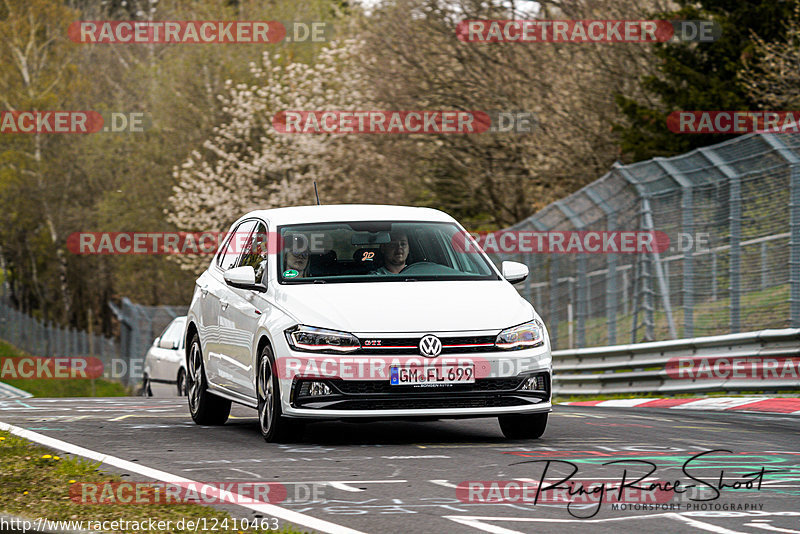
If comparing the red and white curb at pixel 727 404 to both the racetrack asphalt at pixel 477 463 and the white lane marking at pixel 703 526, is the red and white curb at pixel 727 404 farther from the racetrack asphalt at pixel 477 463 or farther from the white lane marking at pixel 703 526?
the white lane marking at pixel 703 526

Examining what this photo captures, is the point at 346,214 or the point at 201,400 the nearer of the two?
the point at 346,214

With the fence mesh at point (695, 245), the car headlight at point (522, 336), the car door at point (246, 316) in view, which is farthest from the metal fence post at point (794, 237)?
the car door at point (246, 316)

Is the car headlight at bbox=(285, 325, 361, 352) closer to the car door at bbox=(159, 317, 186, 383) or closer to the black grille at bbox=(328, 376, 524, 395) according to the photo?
the black grille at bbox=(328, 376, 524, 395)

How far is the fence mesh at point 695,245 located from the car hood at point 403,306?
6161mm

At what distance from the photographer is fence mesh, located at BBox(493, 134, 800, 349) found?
1587 centimetres

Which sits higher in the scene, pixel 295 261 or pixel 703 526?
pixel 295 261

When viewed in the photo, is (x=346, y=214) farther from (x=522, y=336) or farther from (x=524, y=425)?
(x=524, y=425)

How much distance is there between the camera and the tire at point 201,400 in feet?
40.1

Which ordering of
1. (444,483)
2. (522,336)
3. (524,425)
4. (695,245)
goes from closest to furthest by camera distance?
1. (444,483)
2. (522,336)
3. (524,425)
4. (695,245)

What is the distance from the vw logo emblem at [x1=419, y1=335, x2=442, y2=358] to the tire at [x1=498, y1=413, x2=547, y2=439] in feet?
3.20

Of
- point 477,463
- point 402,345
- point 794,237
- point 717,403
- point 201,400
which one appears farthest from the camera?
point 794,237

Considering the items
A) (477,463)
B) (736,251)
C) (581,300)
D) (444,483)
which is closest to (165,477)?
(444,483)

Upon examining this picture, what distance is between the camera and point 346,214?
37.4 feet

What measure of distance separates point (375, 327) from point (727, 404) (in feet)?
21.3
